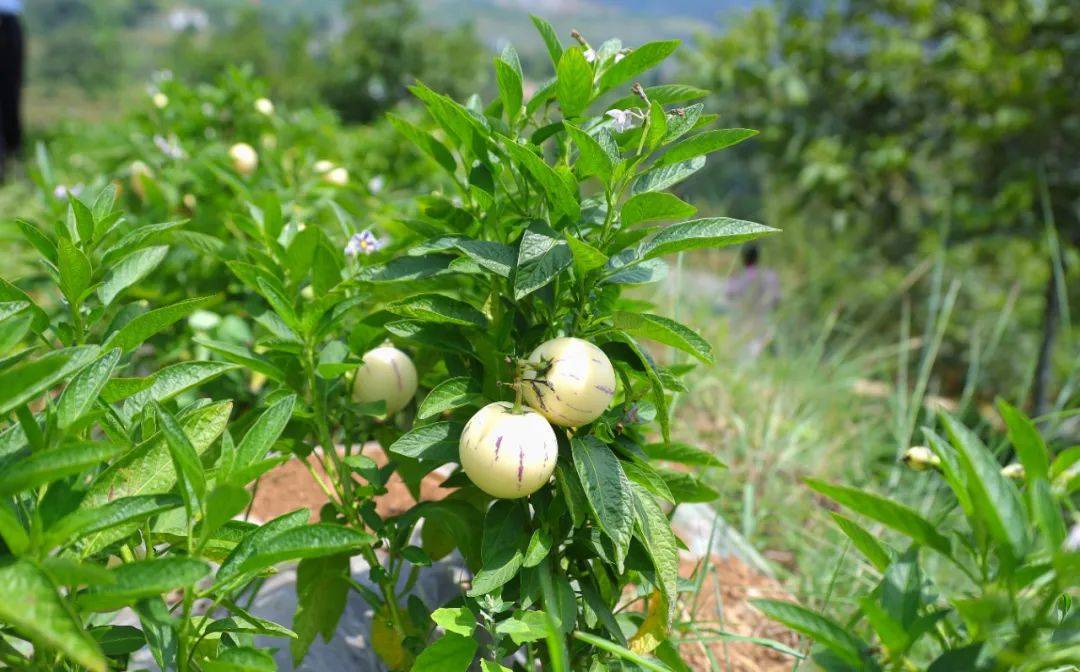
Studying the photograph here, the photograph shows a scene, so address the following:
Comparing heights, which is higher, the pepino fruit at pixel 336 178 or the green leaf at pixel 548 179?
the green leaf at pixel 548 179

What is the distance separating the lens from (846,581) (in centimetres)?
230

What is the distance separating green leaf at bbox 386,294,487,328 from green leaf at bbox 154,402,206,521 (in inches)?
14.3

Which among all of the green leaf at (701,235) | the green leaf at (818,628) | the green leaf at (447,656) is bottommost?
the green leaf at (447,656)

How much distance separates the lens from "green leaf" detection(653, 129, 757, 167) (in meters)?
1.05

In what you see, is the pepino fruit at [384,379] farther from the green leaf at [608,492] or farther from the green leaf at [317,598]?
the green leaf at [608,492]

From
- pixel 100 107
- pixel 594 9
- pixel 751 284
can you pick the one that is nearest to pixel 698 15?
pixel 594 9

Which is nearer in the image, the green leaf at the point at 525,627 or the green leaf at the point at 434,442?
the green leaf at the point at 525,627

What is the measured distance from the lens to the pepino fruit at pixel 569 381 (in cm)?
103

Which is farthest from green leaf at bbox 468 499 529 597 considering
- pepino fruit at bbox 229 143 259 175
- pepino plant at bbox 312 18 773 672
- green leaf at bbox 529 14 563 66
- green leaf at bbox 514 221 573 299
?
pepino fruit at bbox 229 143 259 175

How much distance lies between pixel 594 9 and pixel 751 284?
466 ft

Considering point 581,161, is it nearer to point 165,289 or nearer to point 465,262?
point 465,262

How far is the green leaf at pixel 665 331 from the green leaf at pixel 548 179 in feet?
0.51

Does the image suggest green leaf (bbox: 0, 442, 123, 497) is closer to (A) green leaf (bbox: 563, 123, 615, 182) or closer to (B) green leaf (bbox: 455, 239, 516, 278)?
(B) green leaf (bbox: 455, 239, 516, 278)


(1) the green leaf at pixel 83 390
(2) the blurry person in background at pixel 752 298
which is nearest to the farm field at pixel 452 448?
(1) the green leaf at pixel 83 390
